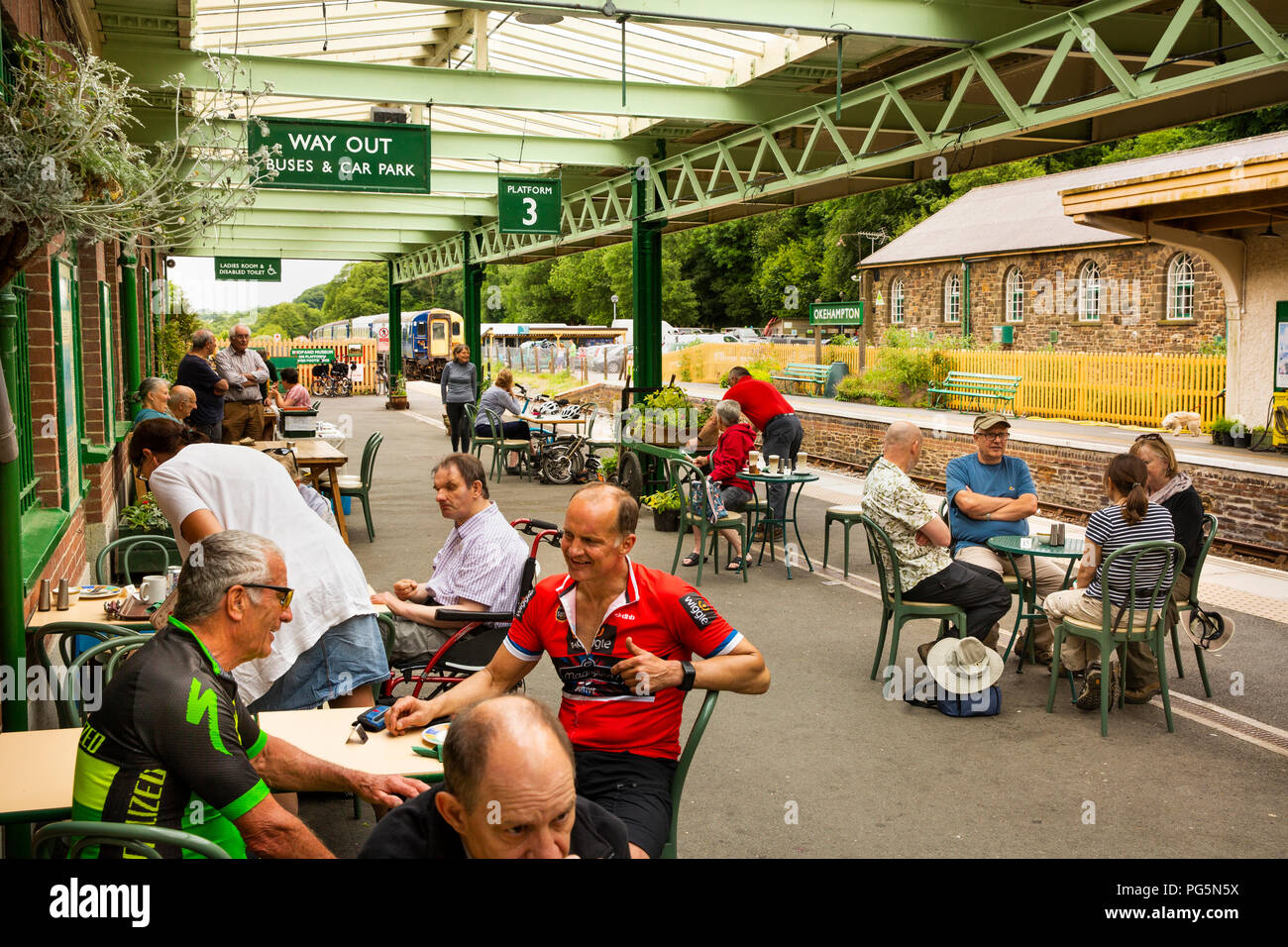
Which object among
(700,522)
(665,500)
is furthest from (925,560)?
(665,500)

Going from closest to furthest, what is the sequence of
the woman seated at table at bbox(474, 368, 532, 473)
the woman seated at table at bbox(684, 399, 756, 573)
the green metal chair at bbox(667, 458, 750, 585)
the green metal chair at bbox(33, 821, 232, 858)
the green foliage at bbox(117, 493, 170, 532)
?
the green metal chair at bbox(33, 821, 232, 858) < the green foliage at bbox(117, 493, 170, 532) < the green metal chair at bbox(667, 458, 750, 585) < the woman seated at table at bbox(684, 399, 756, 573) < the woman seated at table at bbox(474, 368, 532, 473)

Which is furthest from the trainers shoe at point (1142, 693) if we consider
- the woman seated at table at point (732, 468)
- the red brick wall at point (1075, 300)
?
the red brick wall at point (1075, 300)

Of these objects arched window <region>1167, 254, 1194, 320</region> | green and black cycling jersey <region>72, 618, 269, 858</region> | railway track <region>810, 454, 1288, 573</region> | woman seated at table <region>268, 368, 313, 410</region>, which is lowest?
railway track <region>810, 454, 1288, 573</region>

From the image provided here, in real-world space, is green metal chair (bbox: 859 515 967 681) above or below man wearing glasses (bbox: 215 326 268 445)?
below

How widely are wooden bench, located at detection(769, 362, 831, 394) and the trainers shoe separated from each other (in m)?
25.7

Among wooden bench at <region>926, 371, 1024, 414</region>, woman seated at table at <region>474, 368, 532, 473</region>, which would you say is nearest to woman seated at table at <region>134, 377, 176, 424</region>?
woman seated at table at <region>474, 368, 532, 473</region>

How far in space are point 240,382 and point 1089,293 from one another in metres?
25.0

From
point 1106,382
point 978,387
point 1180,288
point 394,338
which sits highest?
point 1180,288

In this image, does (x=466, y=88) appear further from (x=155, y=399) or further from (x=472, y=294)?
(x=472, y=294)

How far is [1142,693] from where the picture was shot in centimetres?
637

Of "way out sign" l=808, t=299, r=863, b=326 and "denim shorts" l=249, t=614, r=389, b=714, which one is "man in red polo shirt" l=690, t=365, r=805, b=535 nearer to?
"denim shorts" l=249, t=614, r=389, b=714

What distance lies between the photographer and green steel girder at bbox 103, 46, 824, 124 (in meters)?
10.7
